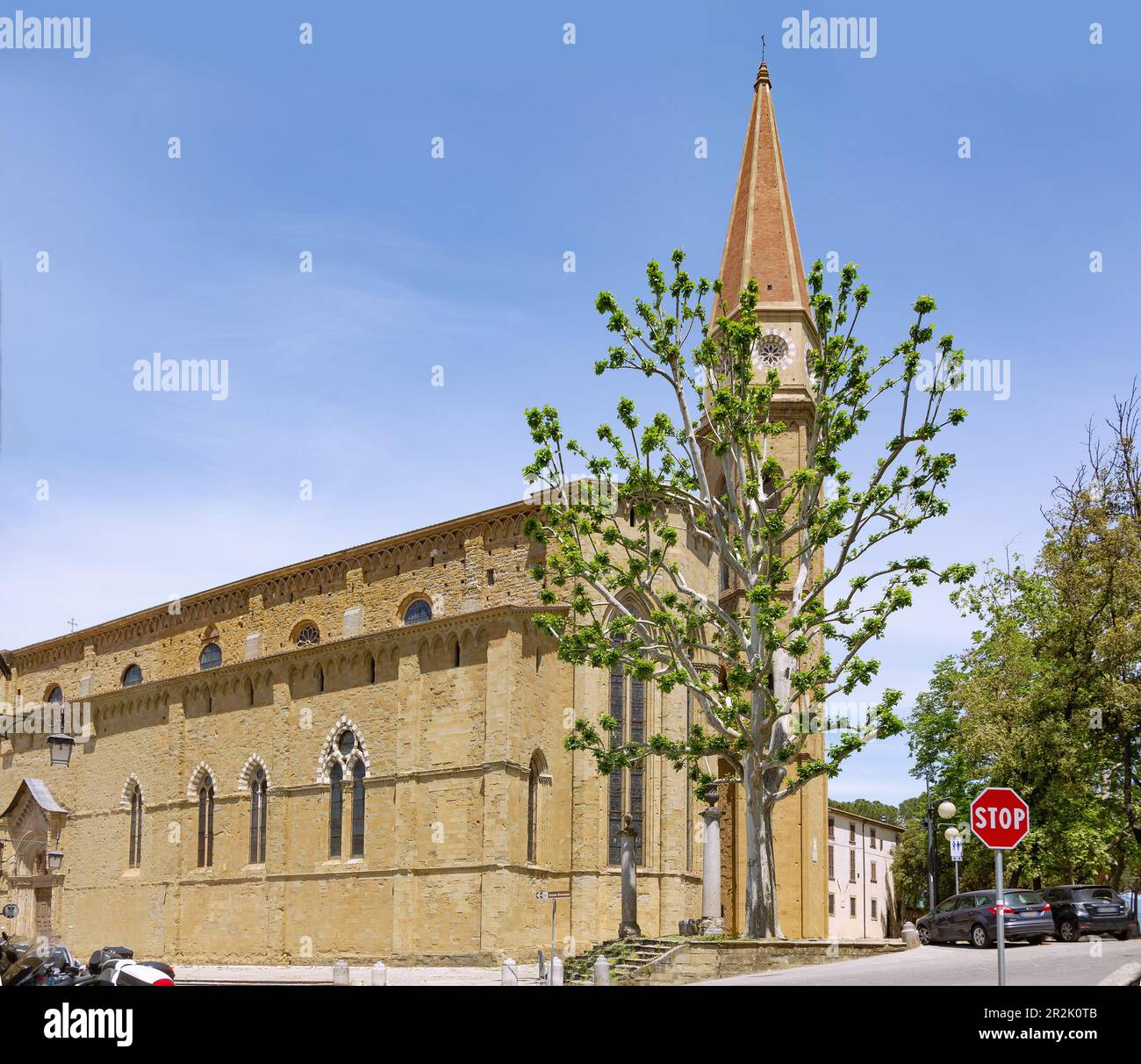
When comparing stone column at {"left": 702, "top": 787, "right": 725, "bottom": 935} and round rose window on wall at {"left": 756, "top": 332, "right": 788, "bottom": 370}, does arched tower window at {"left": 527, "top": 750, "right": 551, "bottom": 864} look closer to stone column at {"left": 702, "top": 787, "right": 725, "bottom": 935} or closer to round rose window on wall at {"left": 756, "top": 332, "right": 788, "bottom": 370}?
stone column at {"left": 702, "top": 787, "right": 725, "bottom": 935}

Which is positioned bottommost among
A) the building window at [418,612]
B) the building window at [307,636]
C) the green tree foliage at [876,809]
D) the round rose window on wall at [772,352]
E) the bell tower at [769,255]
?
the green tree foliage at [876,809]

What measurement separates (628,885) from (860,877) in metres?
44.1

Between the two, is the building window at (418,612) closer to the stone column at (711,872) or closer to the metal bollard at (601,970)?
the stone column at (711,872)

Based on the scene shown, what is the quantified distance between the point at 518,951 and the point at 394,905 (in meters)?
4.01

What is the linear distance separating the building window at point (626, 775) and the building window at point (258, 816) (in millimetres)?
12580

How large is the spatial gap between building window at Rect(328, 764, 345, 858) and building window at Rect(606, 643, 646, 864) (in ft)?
28.4

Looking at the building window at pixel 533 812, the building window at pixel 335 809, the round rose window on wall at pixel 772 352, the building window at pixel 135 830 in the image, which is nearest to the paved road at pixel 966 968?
the building window at pixel 533 812

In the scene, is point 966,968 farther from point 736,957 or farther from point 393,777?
point 393,777

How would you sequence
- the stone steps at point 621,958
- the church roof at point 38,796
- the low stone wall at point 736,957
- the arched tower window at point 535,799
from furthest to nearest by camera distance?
the church roof at point 38,796 → the arched tower window at point 535,799 → the stone steps at point 621,958 → the low stone wall at point 736,957

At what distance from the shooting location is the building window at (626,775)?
33812 mm

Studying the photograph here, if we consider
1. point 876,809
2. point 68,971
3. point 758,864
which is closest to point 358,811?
point 758,864

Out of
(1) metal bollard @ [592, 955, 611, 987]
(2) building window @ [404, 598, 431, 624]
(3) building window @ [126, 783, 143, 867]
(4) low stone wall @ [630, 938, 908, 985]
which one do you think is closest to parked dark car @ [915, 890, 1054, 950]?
(4) low stone wall @ [630, 938, 908, 985]

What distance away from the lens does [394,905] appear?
33688 mm
